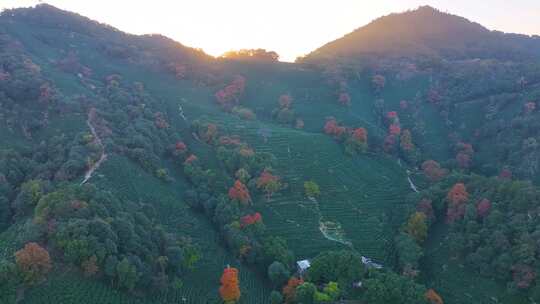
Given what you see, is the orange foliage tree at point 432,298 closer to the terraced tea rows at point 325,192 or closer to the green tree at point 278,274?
the terraced tea rows at point 325,192

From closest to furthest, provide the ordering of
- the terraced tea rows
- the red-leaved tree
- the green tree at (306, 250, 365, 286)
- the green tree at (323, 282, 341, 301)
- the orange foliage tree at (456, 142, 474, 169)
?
the green tree at (323, 282, 341, 301) → the green tree at (306, 250, 365, 286) → the red-leaved tree → the terraced tea rows → the orange foliage tree at (456, 142, 474, 169)

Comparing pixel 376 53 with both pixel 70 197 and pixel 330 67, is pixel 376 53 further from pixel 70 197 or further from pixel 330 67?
pixel 70 197

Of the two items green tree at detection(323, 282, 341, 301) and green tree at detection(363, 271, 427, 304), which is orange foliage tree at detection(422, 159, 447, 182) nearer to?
green tree at detection(363, 271, 427, 304)

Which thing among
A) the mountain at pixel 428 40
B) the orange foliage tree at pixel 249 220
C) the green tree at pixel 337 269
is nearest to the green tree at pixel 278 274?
the green tree at pixel 337 269

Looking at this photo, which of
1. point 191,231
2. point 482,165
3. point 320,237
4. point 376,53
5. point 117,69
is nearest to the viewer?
point 191,231

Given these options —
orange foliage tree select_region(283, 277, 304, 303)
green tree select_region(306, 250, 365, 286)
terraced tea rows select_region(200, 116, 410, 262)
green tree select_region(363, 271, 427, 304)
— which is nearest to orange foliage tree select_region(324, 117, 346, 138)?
terraced tea rows select_region(200, 116, 410, 262)

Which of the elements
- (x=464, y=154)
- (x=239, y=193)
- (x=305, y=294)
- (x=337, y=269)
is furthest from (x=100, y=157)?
(x=464, y=154)

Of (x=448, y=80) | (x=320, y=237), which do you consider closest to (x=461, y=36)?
(x=448, y=80)
